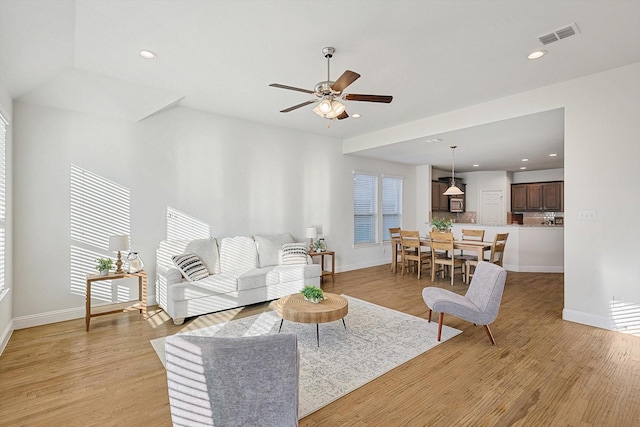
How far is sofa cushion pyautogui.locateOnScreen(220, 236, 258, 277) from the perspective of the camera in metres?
4.66

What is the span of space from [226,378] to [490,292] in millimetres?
2815

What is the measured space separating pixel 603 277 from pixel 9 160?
702cm

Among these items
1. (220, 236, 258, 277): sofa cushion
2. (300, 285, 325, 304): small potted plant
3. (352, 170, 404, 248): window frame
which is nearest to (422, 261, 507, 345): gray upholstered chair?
(300, 285, 325, 304): small potted plant

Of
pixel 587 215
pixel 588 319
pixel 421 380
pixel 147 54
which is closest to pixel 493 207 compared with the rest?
pixel 587 215

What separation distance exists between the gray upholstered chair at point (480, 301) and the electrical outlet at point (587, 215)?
144 cm

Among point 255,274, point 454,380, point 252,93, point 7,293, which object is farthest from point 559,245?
point 7,293

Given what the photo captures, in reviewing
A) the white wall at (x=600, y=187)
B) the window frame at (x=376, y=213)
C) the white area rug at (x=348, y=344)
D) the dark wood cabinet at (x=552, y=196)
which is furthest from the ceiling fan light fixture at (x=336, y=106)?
the dark wood cabinet at (x=552, y=196)

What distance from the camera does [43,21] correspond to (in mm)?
2418

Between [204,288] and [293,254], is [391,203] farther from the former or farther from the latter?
[204,288]

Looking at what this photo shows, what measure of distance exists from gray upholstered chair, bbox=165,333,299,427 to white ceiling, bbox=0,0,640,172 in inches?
96.0

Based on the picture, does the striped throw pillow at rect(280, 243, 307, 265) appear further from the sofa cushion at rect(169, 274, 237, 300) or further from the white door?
the white door

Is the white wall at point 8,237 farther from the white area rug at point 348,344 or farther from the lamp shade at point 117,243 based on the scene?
the white area rug at point 348,344

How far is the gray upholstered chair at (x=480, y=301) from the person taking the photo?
3109mm

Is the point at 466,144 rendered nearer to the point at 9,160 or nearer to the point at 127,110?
the point at 127,110
